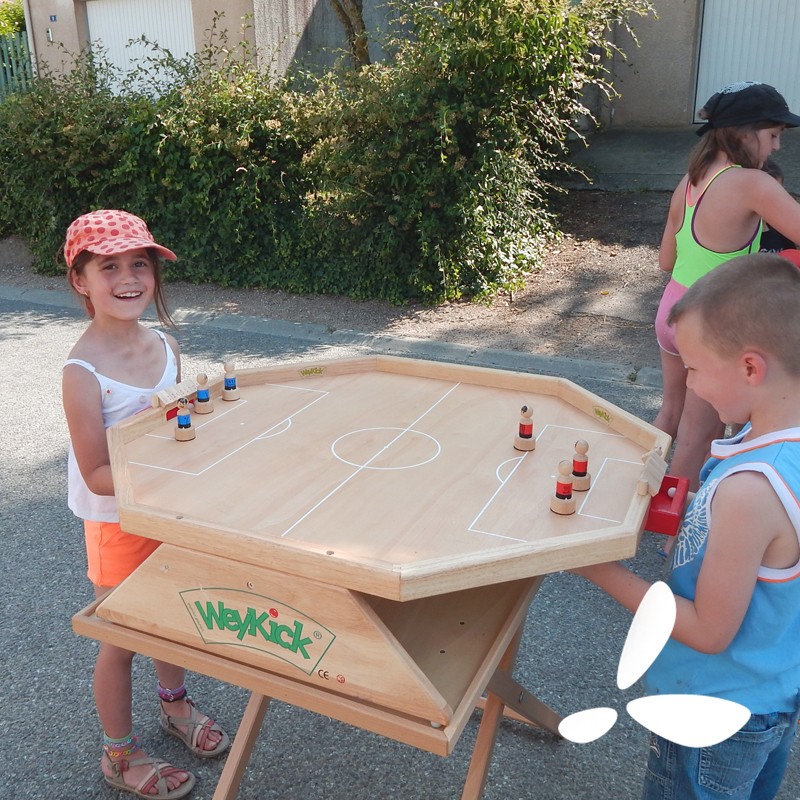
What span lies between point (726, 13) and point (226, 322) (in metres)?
7.66

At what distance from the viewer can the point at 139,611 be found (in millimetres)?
1678

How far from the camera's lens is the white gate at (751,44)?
10.1 meters

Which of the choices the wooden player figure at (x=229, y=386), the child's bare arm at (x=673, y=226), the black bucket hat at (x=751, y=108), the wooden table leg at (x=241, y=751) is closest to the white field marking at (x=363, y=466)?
the wooden player figure at (x=229, y=386)

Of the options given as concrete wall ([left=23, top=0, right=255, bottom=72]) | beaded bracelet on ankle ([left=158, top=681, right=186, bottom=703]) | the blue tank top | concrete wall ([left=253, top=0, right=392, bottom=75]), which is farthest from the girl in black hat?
concrete wall ([left=23, top=0, right=255, bottom=72])

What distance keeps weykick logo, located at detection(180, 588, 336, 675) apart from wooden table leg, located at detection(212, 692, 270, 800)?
55cm

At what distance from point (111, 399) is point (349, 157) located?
17.2ft

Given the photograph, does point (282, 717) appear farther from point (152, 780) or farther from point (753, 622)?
point (753, 622)

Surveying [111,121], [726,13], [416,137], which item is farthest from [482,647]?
[726,13]

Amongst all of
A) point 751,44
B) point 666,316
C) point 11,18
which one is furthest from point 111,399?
point 11,18

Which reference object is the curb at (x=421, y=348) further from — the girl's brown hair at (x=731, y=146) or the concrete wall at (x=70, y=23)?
the concrete wall at (x=70, y=23)

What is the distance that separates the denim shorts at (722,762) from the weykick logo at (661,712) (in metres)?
0.38

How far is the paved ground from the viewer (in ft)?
7.61

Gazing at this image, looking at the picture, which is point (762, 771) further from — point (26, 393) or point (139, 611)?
point (26, 393)

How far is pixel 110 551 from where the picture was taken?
2129 millimetres
